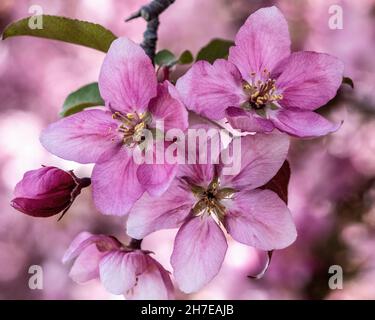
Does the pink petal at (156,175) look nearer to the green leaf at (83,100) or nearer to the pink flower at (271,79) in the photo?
the pink flower at (271,79)

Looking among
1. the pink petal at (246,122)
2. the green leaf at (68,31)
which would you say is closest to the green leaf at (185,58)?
the green leaf at (68,31)

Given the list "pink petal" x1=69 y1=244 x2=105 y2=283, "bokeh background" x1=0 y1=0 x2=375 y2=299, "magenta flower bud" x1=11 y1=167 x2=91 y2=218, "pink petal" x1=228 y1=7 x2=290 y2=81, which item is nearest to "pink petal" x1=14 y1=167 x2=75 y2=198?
"magenta flower bud" x1=11 y1=167 x2=91 y2=218

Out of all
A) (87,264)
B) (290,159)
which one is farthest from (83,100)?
(290,159)

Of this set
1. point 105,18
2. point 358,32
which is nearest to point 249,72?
point 358,32

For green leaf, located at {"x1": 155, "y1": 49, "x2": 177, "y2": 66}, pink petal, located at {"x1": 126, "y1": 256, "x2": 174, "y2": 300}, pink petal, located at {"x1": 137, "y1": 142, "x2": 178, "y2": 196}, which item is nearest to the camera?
pink petal, located at {"x1": 137, "y1": 142, "x2": 178, "y2": 196}

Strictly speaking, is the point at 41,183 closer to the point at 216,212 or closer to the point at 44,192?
the point at 44,192

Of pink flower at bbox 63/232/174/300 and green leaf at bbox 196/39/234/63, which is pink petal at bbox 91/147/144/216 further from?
green leaf at bbox 196/39/234/63
